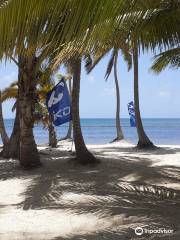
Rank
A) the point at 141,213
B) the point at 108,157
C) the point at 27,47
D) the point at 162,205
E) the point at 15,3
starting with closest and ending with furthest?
the point at 15,3 < the point at 27,47 < the point at 141,213 < the point at 162,205 < the point at 108,157

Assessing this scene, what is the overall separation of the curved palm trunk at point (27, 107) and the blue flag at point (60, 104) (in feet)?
5.90

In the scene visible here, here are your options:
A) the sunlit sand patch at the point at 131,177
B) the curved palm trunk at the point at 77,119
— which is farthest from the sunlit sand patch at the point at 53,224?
the curved palm trunk at the point at 77,119

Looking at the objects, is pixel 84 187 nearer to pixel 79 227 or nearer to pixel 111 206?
pixel 111 206

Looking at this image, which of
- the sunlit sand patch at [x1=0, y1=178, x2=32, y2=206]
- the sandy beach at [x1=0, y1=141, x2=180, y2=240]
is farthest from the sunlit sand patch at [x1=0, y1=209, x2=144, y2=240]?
the sunlit sand patch at [x1=0, y1=178, x2=32, y2=206]

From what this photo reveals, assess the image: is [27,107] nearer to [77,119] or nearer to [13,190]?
[77,119]

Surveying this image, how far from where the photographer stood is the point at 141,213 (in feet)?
21.8

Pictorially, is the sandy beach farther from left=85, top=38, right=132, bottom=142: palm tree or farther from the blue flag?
left=85, top=38, right=132, bottom=142: palm tree

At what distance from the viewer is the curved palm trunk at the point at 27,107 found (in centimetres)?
1215

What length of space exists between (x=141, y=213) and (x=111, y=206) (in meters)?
0.67

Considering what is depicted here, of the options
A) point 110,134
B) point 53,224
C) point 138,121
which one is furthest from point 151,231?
point 110,134

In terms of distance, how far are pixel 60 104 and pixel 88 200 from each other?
6664mm

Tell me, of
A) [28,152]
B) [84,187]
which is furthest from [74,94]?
[84,187]

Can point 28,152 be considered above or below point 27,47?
below

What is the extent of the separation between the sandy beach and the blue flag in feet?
5.29
